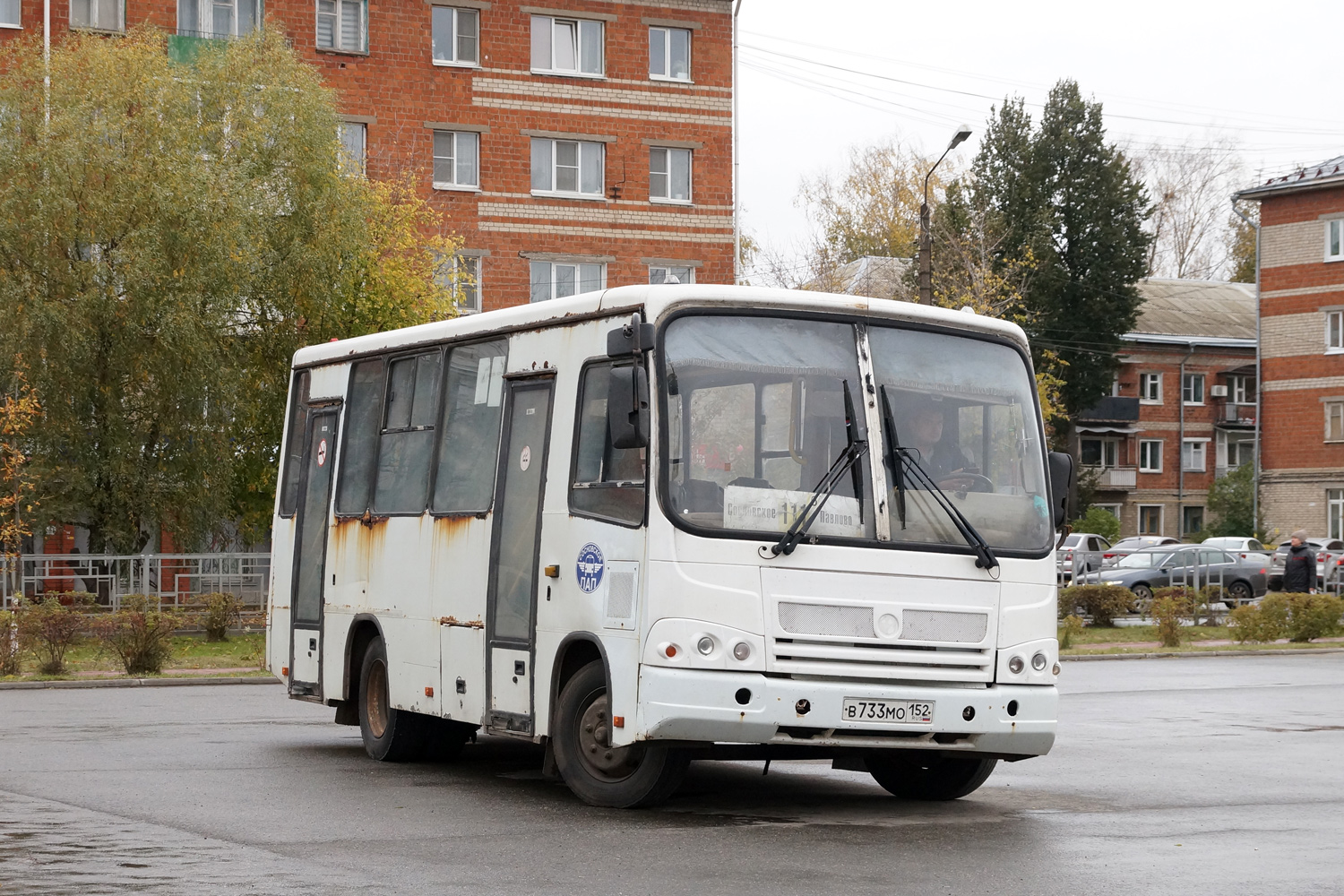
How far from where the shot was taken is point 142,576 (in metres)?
33.8

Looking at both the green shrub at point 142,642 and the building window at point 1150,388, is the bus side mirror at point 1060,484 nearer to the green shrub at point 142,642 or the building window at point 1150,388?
the green shrub at point 142,642

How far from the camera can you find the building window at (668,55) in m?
53.4

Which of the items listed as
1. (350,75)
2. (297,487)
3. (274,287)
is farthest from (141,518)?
(297,487)

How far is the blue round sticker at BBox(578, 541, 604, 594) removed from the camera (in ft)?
35.2

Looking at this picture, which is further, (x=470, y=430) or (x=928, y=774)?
(x=470, y=430)

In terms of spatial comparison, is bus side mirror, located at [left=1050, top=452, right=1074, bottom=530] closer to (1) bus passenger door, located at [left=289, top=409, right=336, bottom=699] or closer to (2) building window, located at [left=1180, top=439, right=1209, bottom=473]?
(1) bus passenger door, located at [left=289, top=409, right=336, bottom=699]

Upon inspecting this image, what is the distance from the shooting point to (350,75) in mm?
50438

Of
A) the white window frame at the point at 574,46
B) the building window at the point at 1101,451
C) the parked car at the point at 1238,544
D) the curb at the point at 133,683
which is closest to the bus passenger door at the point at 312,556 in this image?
the curb at the point at 133,683

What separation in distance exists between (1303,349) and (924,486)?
64.2 m

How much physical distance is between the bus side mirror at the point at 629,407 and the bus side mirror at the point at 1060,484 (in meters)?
2.62

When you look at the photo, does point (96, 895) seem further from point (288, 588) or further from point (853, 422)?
point (288, 588)

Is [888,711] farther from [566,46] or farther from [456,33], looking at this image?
[566,46]

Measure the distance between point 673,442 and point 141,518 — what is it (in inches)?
1093

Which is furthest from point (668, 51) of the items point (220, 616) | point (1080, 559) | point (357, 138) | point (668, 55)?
point (220, 616)
